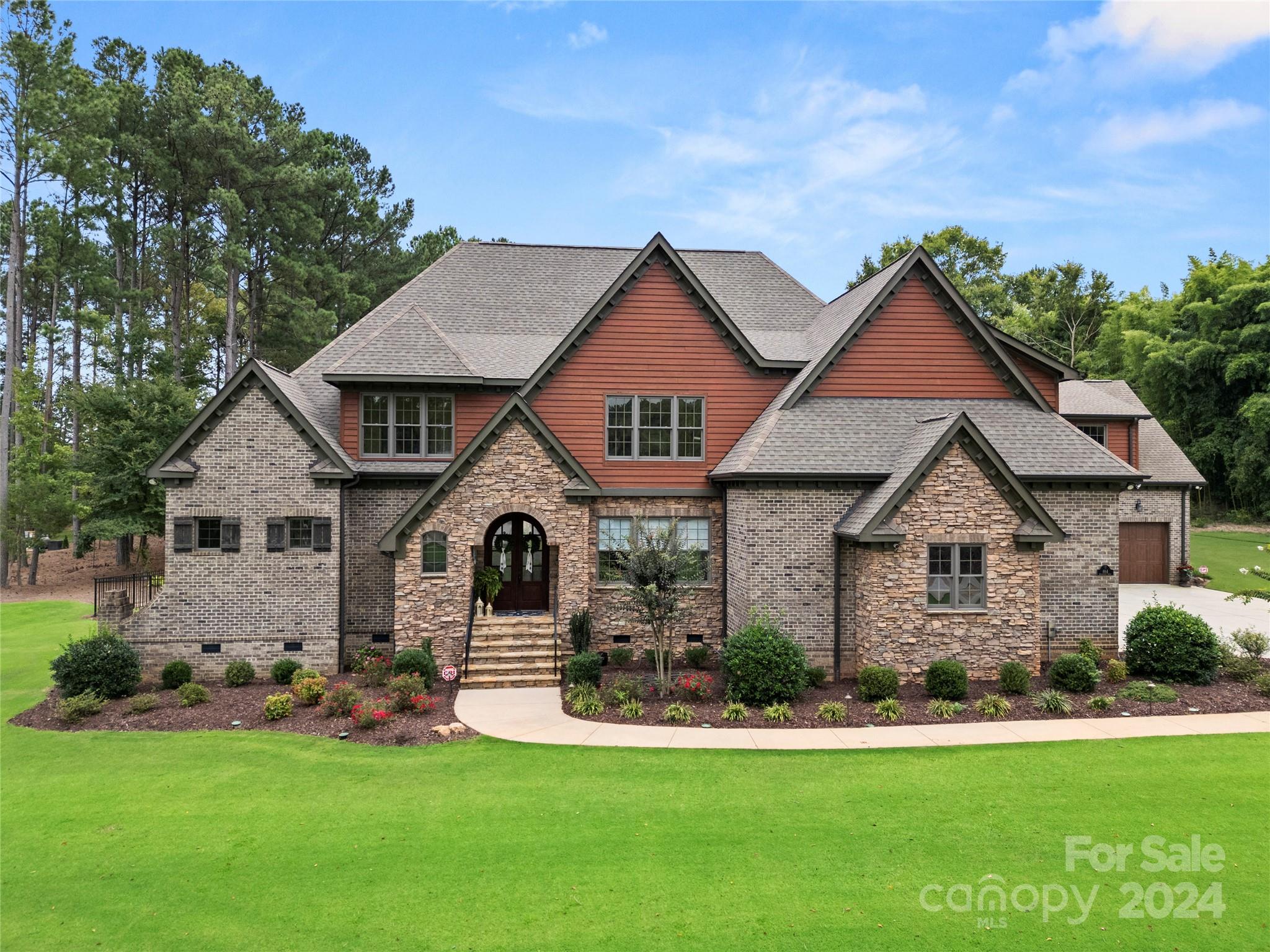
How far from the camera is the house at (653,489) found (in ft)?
47.2

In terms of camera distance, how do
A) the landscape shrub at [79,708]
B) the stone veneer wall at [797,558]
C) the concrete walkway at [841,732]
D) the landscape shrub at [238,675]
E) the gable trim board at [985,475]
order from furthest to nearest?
the stone veneer wall at [797,558] < the landscape shrub at [238,675] < the gable trim board at [985,475] < the landscape shrub at [79,708] < the concrete walkway at [841,732]

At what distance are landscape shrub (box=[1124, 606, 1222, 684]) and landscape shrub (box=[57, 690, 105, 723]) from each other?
69.7 feet

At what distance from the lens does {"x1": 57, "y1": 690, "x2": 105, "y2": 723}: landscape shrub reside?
41.6 feet

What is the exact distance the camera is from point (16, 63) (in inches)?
1050

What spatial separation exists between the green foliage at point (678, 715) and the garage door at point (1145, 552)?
80.6ft

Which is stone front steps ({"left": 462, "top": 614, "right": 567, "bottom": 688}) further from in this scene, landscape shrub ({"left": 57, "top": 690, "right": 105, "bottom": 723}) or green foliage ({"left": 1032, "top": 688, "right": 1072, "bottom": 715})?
green foliage ({"left": 1032, "top": 688, "right": 1072, "bottom": 715})

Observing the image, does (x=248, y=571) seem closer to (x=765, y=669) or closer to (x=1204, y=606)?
(x=765, y=669)

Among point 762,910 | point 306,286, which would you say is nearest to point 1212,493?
point 762,910

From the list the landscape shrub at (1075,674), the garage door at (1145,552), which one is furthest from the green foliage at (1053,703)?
the garage door at (1145,552)

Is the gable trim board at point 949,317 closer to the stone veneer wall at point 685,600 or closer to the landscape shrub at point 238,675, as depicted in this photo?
the stone veneer wall at point 685,600

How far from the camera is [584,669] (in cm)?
1435

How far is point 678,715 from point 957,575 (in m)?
6.65

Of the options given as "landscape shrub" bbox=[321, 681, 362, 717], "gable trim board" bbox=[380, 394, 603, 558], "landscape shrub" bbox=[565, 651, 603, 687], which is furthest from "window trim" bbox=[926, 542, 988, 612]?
"landscape shrub" bbox=[321, 681, 362, 717]

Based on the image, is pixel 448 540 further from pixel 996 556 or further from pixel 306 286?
pixel 306 286
